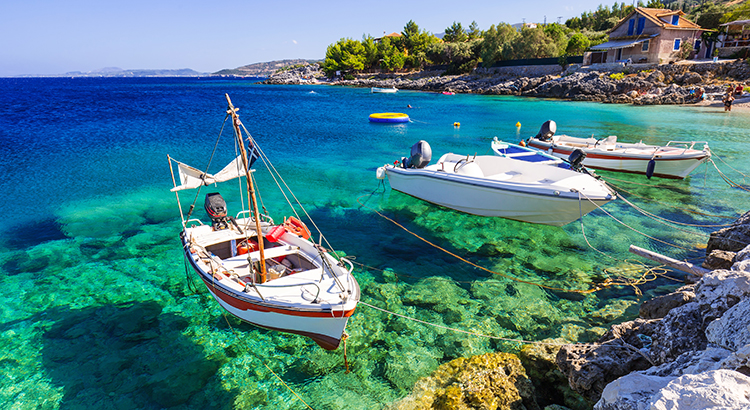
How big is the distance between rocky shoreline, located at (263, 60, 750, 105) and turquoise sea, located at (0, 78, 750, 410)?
25934 mm

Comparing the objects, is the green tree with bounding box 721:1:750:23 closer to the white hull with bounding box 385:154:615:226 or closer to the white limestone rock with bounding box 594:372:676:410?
the white hull with bounding box 385:154:615:226

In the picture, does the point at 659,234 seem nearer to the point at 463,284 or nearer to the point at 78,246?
the point at 463,284

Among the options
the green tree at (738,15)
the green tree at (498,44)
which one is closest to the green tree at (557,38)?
the green tree at (498,44)

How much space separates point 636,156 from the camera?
16.0 m

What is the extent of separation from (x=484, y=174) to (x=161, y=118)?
35832mm

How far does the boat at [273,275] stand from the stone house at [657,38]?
57801 mm

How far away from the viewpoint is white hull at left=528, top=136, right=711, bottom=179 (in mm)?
15195

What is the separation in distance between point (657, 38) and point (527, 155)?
48807 millimetres

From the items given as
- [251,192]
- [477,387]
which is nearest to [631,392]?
[477,387]

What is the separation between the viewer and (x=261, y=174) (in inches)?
734

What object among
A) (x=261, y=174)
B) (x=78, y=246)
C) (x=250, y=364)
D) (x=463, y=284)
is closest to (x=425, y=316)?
(x=463, y=284)

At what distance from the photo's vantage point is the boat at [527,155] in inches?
505

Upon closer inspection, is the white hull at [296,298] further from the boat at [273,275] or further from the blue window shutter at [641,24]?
the blue window shutter at [641,24]

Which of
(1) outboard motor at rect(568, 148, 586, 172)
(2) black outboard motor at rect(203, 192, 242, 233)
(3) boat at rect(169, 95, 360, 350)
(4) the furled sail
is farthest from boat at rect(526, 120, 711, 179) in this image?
(2) black outboard motor at rect(203, 192, 242, 233)
